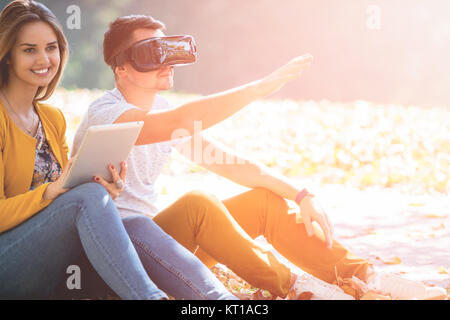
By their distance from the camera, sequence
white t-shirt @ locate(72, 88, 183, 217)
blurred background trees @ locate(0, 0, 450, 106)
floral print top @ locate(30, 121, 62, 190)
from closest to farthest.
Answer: floral print top @ locate(30, 121, 62, 190)
white t-shirt @ locate(72, 88, 183, 217)
blurred background trees @ locate(0, 0, 450, 106)

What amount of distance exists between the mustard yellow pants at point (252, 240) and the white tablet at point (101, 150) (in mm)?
338

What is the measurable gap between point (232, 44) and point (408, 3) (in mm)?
3600

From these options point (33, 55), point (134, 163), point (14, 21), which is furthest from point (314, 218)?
point (14, 21)

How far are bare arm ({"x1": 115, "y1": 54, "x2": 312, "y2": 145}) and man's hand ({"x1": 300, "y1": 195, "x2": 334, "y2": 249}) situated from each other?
528mm

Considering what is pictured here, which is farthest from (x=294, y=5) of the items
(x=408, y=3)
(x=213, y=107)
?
(x=213, y=107)

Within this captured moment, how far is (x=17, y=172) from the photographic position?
2.04m

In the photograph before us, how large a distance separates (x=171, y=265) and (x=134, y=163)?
1.89ft

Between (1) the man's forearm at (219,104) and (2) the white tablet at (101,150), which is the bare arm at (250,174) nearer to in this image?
(1) the man's forearm at (219,104)

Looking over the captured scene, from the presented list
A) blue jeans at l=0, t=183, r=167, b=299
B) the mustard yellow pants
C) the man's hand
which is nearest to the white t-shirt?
the mustard yellow pants

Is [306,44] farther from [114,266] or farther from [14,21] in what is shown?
[114,266]

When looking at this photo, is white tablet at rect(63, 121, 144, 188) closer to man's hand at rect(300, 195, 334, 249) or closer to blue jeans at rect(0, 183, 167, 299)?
blue jeans at rect(0, 183, 167, 299)

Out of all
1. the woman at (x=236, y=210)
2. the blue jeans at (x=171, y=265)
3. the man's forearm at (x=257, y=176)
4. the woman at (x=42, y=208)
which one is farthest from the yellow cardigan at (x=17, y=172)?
the man's forearm at (x=257, y=176)

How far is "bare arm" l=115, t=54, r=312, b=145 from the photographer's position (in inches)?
80.9

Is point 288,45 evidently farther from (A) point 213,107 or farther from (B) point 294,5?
(A) point 213,107
